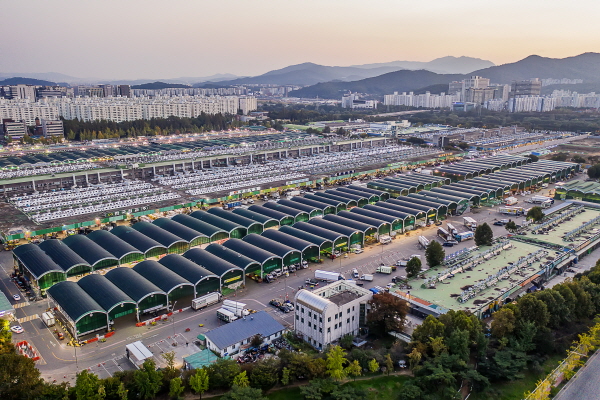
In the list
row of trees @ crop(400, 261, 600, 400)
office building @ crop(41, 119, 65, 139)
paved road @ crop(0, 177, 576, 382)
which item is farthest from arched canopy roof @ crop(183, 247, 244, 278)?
office building @ crop(41, 119, 65, 139)

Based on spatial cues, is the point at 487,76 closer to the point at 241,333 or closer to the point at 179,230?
the point at 179,230

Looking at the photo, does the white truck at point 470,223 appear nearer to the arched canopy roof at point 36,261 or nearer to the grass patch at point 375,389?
the grass patch at point 375,389

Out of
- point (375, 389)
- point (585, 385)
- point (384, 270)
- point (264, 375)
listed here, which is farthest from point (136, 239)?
point (585, 385)

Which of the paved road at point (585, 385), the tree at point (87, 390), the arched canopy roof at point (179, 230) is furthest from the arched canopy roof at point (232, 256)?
the paved road at point (585, 385)

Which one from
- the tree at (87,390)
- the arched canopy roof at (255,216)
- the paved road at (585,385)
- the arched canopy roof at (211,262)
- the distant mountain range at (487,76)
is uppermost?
the distant mountain range at (487,76)

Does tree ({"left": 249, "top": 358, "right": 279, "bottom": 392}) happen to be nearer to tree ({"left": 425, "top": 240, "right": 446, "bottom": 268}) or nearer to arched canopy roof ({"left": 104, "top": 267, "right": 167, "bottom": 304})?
arched canopy roof ({"left": 104, "top": 267, "right": 167, "bottom": 304})

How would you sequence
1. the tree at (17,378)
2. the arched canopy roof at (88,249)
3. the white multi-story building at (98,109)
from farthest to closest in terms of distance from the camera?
the white multi-story building at (98,109) < the arched canopy roof at (88,249) < the tree at (17,378)
